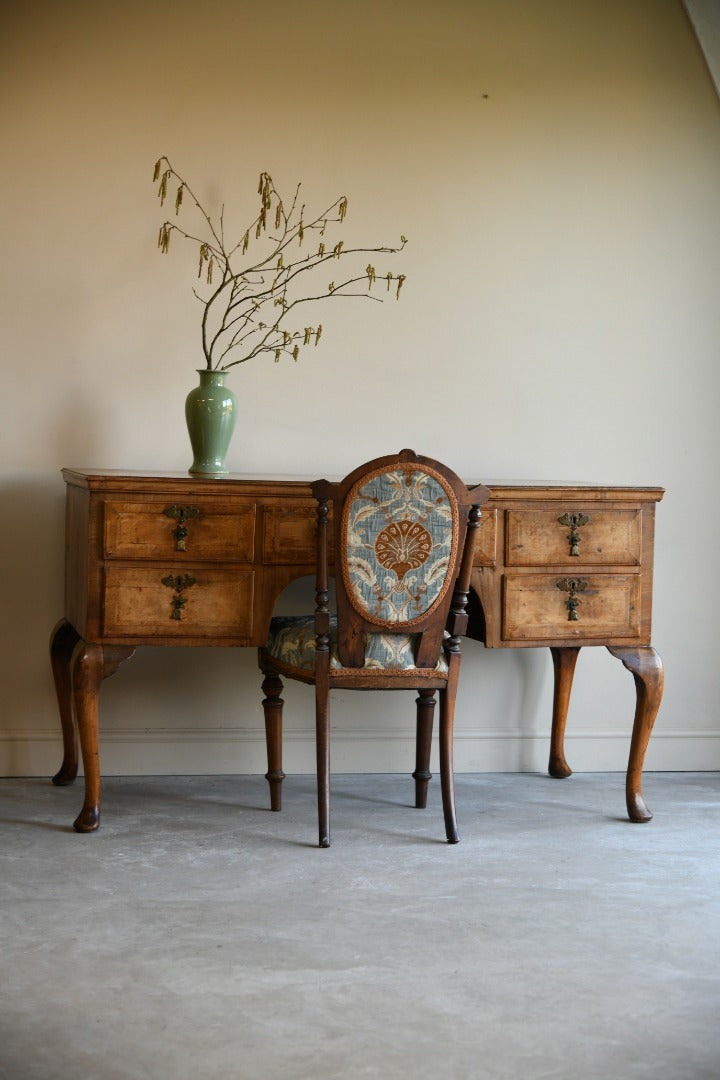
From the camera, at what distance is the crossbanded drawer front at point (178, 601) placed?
3055 mm

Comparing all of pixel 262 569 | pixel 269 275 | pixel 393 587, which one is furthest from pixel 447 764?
pixel 269 275

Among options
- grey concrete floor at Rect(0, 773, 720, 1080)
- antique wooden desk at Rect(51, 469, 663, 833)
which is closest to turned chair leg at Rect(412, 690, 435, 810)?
grey concrete floor at Rect(0, 773, 720, 1080)

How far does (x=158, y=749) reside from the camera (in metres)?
3.63

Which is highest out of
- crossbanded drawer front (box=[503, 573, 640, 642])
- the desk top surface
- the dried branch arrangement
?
the dried branch arrangement

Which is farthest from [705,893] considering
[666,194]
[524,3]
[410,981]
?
[524,3]

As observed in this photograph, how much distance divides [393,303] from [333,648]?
1.17 metres

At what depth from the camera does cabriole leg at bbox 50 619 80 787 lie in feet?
11.3

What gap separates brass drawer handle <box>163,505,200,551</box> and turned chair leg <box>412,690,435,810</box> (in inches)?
30.3

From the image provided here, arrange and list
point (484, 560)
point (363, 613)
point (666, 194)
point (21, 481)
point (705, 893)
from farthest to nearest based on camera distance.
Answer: point (666, 194) < point (21, 481) < point (484, 560) < point (363, 613) < point (705, 893)

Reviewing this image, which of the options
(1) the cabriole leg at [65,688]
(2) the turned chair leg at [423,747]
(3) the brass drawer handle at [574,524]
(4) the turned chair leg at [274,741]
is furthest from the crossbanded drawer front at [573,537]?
(1) the cabriole leg at [65,688]

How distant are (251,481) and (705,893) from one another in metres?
1.41

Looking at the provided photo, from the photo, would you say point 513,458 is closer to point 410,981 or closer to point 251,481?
point 251,481

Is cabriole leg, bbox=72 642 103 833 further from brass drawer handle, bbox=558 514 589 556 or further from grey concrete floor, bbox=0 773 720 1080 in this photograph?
brass drawer handle, bbox=558 514 589 556

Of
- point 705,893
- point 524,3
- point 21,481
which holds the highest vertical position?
point 524,3
